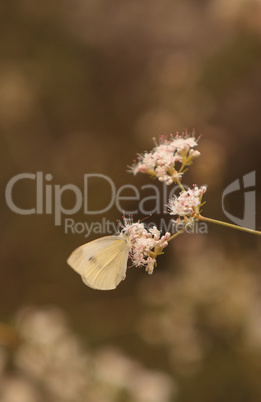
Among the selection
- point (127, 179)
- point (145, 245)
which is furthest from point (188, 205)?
point (127, 179)

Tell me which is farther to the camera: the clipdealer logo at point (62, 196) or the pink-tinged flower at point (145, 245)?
the clipdealer logo at point (62, 196)

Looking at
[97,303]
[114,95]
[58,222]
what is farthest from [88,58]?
[97,303]

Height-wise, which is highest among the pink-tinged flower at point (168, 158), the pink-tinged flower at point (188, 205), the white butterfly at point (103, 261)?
the pink-tinged flower at point (168, 158)

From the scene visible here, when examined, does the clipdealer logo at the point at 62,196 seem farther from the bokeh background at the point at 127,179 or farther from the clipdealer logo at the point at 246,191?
the clipdealer logo at the point at 246,191

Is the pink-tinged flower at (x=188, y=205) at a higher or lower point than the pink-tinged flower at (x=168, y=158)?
lower

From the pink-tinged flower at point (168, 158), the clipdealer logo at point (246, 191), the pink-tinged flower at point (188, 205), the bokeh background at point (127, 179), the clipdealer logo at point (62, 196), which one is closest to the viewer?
the pink-tinged flower at point (188, 205)

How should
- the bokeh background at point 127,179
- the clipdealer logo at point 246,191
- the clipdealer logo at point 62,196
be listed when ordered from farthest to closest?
the clipdealer logo at point 62,196 < the clipdealer logo at point 246,191 < the bokeh background at point 127,179

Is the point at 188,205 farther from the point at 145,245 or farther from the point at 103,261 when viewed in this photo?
the point at 103,261

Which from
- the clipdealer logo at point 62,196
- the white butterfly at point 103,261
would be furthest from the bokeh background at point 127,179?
the white butterfly at point 103,261
